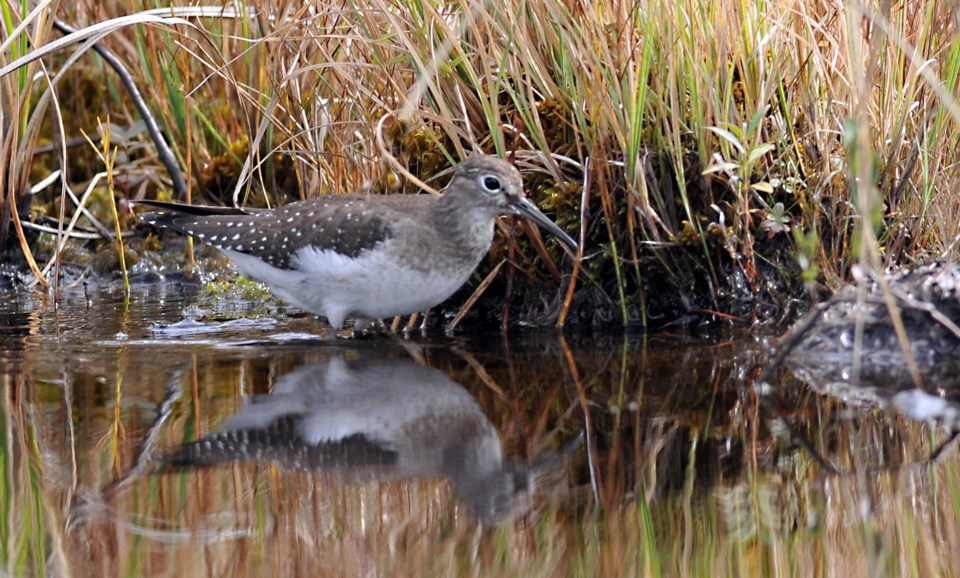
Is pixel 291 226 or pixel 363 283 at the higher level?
pixel 291 226

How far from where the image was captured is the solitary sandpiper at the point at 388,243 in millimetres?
6949

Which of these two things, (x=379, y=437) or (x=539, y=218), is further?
(x=539, y=218)

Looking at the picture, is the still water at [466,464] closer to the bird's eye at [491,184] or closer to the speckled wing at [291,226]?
the speckled wing at [291,226]

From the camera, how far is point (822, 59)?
680cm

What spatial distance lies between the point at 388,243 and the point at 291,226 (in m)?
0.77

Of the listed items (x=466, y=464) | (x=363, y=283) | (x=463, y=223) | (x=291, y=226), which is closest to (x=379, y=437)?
(x=466, y=464)

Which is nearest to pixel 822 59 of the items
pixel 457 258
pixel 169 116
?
pixel 457 258

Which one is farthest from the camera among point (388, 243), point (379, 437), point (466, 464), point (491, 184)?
point (388, 243)

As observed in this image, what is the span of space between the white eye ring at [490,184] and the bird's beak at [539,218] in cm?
15

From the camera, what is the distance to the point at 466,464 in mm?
4895

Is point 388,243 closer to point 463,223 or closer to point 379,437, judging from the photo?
point 463,223

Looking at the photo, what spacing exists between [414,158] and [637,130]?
182 cm

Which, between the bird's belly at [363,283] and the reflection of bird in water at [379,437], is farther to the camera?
the bird's belly at [363,283]

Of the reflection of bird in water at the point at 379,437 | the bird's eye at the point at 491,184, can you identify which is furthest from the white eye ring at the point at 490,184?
the reflection of bird in water at the point at 379,437
